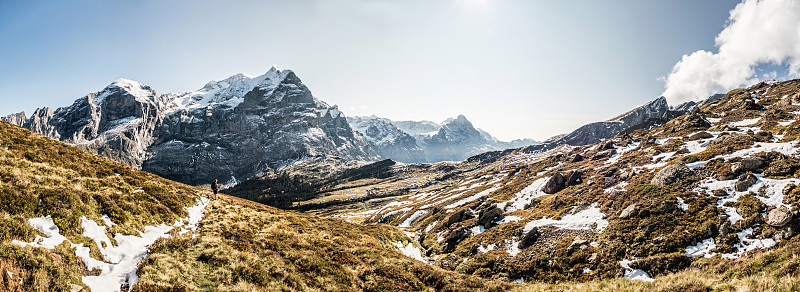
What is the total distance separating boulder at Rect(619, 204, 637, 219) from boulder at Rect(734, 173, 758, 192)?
7.76m

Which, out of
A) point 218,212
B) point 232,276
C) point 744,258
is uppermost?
point 218,212

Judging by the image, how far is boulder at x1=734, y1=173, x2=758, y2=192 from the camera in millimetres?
24844

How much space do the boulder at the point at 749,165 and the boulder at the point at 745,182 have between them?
6.78 feet

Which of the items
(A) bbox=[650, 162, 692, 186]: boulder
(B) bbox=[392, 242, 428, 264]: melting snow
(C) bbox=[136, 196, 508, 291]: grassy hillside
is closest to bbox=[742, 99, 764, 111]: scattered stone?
(A) bbox=[650, 162, 692, 186]: boulder

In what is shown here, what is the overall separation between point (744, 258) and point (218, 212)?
129ft

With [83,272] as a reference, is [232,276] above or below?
below

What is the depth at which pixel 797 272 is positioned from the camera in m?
12.5

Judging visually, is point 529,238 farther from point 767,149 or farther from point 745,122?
point 745,122

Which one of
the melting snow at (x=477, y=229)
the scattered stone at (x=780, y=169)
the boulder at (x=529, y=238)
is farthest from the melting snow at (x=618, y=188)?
the melting snow at (x=477, y=229)

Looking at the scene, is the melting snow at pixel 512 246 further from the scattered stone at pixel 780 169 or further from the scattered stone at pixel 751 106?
the scattered stone at pixel 751 106

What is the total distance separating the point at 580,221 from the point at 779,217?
47.6 feet

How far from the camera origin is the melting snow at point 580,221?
98.6ft

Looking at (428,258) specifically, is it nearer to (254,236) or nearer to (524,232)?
(524,232)

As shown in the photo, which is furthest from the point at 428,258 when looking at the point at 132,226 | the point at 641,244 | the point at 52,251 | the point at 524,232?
the point at 52,251
